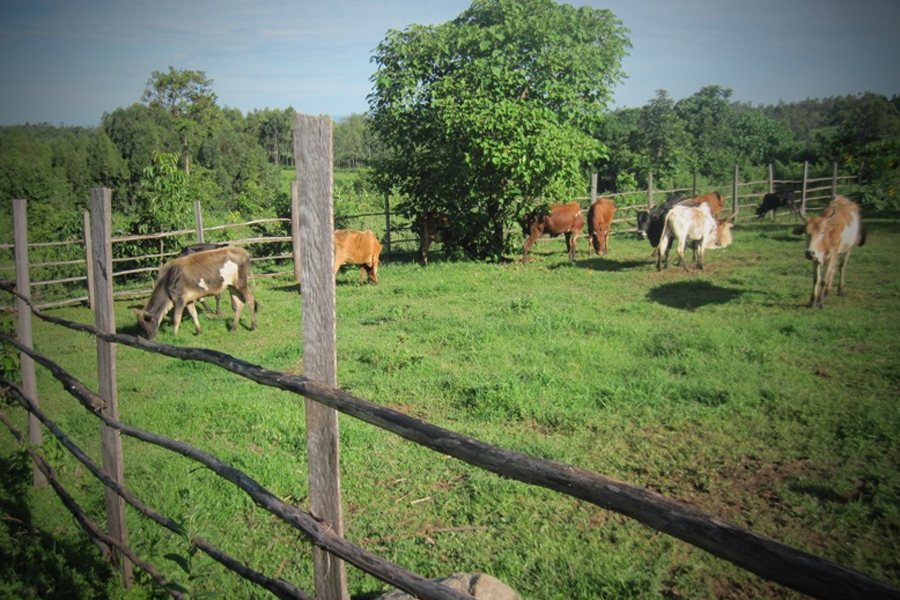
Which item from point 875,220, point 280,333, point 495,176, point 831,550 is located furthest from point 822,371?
point 875,220

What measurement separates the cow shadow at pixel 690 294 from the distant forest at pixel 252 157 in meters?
8.71

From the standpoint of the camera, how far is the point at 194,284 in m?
9.10

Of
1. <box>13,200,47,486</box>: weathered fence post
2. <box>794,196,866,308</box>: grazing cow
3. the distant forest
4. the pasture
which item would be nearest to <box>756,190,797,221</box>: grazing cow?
the distant forest

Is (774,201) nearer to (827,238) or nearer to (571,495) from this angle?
(827,238)

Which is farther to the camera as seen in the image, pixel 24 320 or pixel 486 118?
pixel 486 118

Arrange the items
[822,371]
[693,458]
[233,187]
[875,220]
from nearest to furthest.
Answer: [693,458]
[822,371]
[875,220]
[233,187]

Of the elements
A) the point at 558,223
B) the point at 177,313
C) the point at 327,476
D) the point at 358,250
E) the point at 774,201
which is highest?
the point at 774,201

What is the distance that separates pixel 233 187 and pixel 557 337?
43.5 metres

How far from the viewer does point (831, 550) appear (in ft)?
11.6

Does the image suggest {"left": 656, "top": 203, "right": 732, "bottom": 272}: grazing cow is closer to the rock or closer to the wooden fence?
the rock

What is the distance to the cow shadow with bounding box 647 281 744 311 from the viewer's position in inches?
385

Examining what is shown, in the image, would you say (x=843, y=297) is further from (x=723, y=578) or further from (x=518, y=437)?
(x=723, y=578)

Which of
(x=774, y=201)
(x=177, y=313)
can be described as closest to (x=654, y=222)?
(x=774, y=201)

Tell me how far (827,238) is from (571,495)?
9377 millimetres
